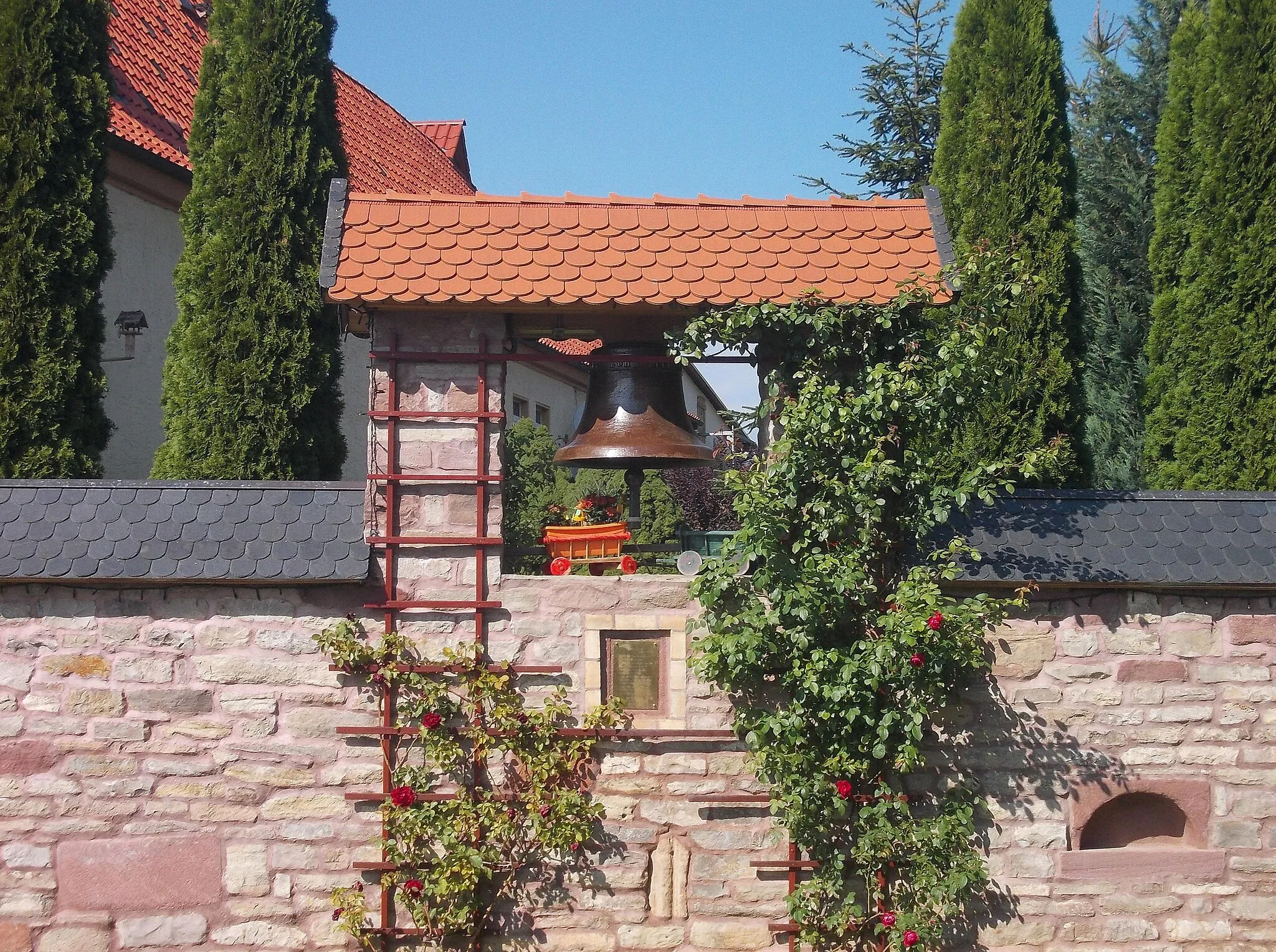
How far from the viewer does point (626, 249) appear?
4.51 m

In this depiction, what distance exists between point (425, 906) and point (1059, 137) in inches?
239

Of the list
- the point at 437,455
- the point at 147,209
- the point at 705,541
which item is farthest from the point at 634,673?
the point at 147,209

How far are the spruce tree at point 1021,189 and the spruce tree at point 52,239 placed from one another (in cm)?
533

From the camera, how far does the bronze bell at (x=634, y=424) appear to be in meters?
4.46

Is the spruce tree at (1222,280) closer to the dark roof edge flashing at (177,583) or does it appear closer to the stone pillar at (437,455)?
the stone pillar at (437,455)

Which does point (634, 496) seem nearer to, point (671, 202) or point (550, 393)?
point (671, 202)

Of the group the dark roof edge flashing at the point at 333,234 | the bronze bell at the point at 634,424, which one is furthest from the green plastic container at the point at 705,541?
the dark roof edge flashing at the point at 333,234

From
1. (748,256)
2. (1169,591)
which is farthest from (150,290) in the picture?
(1169,591)

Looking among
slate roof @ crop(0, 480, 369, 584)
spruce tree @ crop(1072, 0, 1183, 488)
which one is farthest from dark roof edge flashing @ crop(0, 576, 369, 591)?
spruce tree @ crop(1072, 0, 1183, 488)

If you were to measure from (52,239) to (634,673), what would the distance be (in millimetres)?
4556

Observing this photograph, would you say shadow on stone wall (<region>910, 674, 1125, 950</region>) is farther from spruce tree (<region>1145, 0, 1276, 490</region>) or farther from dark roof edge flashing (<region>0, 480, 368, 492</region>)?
spruce tree (<region>1145, 0, 1276, 490</region>)

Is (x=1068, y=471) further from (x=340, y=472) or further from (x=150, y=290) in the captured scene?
(x=150, y=290)

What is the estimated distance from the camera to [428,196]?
460 cm

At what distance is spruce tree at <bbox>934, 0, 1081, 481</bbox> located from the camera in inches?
263
